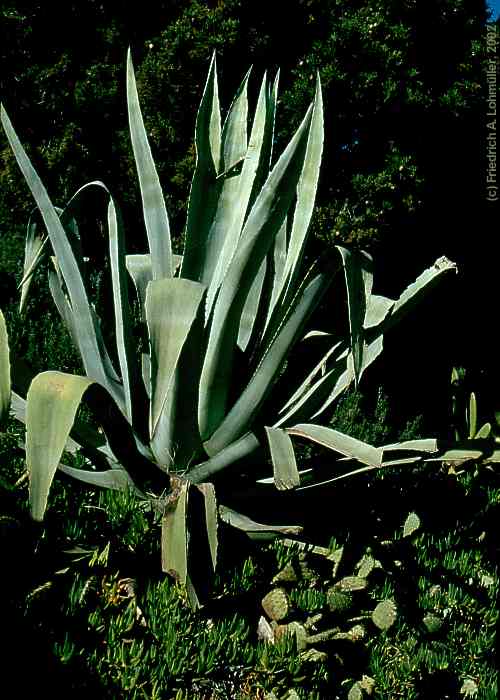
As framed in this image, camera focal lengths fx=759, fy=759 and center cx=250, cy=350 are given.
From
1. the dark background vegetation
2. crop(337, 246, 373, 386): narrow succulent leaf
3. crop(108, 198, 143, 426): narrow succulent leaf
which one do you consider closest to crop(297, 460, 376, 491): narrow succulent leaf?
crop(337, 246, 373, 386): narrow succulent leaf

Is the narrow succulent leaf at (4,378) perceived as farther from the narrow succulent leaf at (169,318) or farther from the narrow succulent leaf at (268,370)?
the narrow succulent leaf at (268,370)

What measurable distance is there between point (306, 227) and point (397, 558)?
0.83 m

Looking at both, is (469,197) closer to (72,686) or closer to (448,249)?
(448,249)

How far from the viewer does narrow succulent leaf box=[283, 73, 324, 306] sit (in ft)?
5.76

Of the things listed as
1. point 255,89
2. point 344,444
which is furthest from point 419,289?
point 255,89

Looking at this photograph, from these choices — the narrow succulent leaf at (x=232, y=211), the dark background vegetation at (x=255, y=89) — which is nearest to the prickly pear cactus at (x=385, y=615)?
the narrow succulent leaf at (x=232, y=211)

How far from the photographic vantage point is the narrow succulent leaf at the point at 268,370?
5.66 feet

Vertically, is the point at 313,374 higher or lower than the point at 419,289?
lower

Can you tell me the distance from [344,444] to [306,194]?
605 mm

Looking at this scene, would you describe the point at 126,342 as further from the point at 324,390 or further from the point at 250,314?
the point at 324,390

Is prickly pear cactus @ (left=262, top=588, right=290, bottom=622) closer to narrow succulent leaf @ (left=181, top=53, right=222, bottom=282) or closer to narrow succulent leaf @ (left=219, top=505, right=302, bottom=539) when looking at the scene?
narrow succulent leaf @ (left=219, top=505, right=302, bottom=539)

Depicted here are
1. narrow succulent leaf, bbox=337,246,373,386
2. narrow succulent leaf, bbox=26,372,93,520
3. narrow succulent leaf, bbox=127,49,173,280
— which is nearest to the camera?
narrow succulent leaf, bbox=26,372,93,520

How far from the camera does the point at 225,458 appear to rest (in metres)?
1.75

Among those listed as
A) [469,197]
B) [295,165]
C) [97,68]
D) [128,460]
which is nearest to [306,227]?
[295,165]
